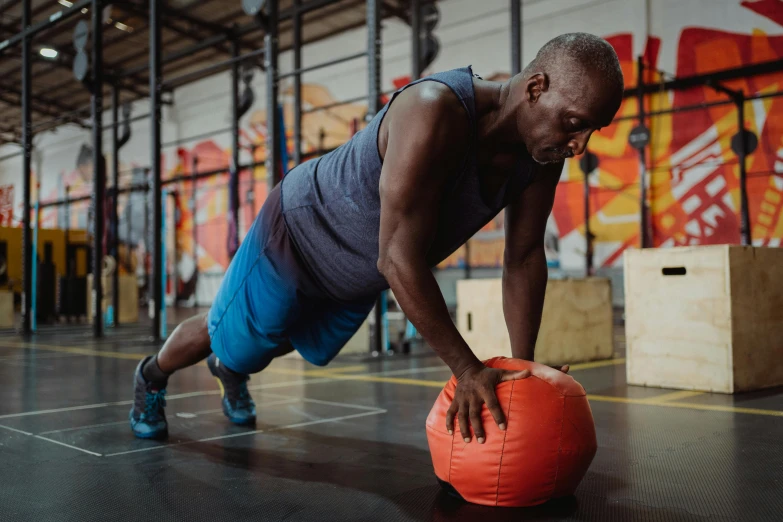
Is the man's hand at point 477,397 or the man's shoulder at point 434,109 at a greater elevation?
the man's shoulder at point 434,109

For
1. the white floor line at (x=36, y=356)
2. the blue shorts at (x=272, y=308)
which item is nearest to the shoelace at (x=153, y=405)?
the blue shorts at (x=272, y=308)

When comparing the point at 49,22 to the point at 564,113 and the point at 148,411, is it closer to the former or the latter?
the point at 148,411

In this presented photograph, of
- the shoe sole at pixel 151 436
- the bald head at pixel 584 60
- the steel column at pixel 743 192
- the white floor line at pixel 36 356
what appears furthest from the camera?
the steel column at pixel 743 192

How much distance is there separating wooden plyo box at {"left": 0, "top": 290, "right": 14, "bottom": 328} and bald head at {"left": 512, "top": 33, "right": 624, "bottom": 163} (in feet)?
28.6

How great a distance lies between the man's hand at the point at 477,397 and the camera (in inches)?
52.1

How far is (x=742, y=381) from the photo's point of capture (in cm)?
302

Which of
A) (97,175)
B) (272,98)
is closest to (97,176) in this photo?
(97,175)

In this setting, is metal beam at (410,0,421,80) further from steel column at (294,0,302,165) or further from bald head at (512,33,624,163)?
bald head at (512,33,624,163)

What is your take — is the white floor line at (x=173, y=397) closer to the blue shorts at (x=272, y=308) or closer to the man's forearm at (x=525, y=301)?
the blue shorts at (x=272, y=308)

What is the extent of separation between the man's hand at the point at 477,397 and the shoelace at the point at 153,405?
1177 mm

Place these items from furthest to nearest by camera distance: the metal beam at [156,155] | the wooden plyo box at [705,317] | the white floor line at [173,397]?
the metal beam at [156,155], the wooden plyo box at [705,317], the white floor line at [173,397]

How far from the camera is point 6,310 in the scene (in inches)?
332

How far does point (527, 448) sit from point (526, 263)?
20.3 inches

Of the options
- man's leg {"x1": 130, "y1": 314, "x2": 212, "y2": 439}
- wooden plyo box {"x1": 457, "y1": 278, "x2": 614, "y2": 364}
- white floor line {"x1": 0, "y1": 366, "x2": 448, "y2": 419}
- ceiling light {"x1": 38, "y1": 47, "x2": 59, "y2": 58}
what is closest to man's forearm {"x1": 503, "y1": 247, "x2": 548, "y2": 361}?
man's leg {"x1": 130, "y1": 314, "x2": 212, "y2": 439}
